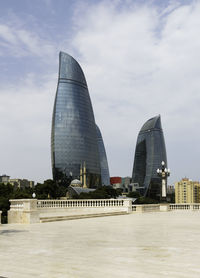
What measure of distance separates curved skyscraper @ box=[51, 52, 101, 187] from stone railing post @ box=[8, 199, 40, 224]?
4692 inches

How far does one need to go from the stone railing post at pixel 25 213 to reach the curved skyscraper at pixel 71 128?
11917cm

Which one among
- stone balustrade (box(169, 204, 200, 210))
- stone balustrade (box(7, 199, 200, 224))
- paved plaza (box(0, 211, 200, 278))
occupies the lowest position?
stone balustrade (box(169, 204, 200, 210))

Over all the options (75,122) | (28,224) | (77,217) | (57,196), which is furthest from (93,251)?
(75,122)

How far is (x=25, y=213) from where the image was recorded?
22.9 metres

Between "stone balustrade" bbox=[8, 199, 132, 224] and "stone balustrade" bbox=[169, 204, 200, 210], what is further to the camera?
"stone balustrade" bbox=[169, 204, 200, 210]

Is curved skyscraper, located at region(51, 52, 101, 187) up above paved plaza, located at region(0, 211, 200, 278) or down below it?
above

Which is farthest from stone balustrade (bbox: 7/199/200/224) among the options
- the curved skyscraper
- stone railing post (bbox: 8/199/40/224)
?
the curved skyscraper

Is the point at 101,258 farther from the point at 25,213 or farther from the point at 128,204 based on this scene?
the point at 128,204

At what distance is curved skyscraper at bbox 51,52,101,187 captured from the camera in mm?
142500

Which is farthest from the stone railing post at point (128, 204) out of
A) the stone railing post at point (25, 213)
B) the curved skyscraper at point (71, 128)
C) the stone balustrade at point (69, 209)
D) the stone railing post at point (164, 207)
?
the curved skyscraper at point (71, 128)

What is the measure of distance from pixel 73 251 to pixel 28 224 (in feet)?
40.8

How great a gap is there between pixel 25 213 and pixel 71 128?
401 ft

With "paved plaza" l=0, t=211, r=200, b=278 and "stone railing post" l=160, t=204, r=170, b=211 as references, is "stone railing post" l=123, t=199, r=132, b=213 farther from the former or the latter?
"paved plaza" l=0, t=211, r=200, b=278

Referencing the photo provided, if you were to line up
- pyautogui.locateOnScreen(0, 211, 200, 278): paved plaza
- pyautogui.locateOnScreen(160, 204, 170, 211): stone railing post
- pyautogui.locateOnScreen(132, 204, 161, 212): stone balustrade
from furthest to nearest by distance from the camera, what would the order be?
pyautogui.locateOnScreen(160, 204, 170, 211): stone railing post < pyautogui.locateOnScreen(132, 204, 161, 212): stone balustrade < pyautogui.locateOnScreen(0, 211, 200, 278): paved plaza
